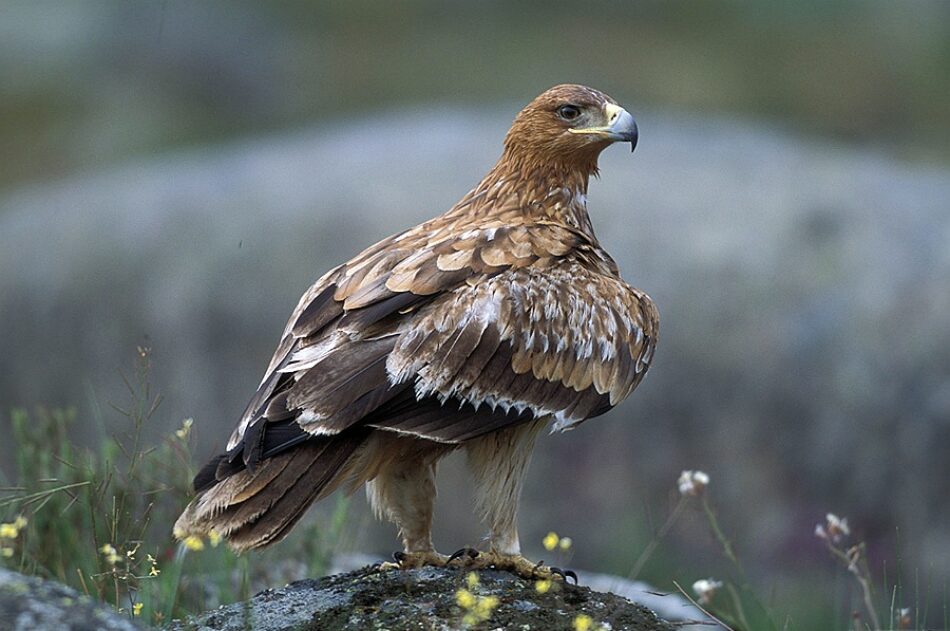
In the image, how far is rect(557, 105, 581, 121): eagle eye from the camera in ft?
23.0

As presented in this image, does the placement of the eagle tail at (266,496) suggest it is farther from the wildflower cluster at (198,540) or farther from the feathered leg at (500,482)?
the feathered leg at (500,482)

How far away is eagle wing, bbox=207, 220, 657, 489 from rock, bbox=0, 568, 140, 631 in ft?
4.04

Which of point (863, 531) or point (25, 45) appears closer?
point (863, 531)

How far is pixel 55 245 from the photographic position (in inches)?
477

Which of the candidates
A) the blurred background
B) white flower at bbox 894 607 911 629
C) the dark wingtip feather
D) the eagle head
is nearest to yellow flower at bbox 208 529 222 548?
the dark wingtip feather

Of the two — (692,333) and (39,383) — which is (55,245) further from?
(692,333)

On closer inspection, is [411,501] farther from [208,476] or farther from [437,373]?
[208,476]

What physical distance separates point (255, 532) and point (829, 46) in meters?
16.2

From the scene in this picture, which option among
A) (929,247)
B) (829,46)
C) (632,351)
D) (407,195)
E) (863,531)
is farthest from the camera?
(829,46)

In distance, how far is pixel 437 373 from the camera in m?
5.75

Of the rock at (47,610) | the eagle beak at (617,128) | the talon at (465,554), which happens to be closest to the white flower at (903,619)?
the talon at (465,554)

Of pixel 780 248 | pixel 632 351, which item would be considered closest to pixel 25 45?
pixel 780 248

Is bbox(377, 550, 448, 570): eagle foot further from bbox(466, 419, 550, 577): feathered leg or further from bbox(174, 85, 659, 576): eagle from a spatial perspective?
bbox(466, 419, 550, 577): feathered leg

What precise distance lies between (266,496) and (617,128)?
7.66 ft
